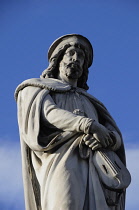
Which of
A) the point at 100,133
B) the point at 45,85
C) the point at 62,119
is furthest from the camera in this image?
the point at 45,85

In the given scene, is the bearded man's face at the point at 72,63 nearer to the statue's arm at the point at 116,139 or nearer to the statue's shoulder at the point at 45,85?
the statue's shoulder at the point at 45,85

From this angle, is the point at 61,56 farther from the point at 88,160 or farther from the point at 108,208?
the point at 108,208

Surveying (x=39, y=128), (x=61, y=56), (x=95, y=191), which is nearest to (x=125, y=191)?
(x=95, y=191)

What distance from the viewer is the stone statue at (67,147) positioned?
1049 cm

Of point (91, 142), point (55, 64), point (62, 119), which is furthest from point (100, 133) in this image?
point (55, 64)

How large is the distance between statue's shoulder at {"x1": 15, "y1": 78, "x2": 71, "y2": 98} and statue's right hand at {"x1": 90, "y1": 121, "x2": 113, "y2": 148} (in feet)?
4.40

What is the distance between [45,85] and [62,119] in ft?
3.38

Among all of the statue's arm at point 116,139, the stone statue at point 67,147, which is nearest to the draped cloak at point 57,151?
the stone statue at point 67,147

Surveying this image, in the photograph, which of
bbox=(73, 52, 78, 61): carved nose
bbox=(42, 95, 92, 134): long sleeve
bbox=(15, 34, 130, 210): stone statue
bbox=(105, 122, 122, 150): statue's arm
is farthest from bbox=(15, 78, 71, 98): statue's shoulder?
bbox=(105, 122, 122, 150): statue's arm

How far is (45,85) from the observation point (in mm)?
11953

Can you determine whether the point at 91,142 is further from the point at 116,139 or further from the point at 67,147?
the point at 116,139

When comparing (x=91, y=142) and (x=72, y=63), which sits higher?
(x=72, y=63)

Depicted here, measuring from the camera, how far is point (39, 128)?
11273 millimetres

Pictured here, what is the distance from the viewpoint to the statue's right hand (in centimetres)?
1090
